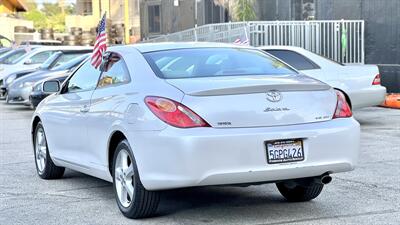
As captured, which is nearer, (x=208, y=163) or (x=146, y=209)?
(x=208, y=163)

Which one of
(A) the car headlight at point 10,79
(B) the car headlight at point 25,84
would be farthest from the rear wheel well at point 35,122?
(A) the car headlight at point 10,79

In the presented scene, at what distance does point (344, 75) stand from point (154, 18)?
2332cm

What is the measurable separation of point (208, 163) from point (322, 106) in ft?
3.78

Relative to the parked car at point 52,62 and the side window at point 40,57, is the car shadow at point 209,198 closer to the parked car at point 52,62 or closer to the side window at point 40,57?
the parked car at point 52,62

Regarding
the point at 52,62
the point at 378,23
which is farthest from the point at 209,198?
the point at 378,23

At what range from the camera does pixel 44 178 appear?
8.20 metres

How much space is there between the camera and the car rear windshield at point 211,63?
20.4 ft

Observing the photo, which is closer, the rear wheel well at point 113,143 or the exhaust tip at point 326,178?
the exhaust tip at point 326,178

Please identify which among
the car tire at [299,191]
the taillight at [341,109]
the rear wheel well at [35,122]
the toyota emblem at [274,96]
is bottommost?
the car tire at [299,191]

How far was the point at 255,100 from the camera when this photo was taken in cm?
563

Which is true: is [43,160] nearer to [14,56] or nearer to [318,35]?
[318,35]

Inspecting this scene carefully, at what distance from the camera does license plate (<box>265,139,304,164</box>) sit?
18.3 ft

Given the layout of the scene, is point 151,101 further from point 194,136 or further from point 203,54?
point 203,54

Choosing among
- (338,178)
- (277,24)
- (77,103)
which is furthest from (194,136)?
(277,24)
